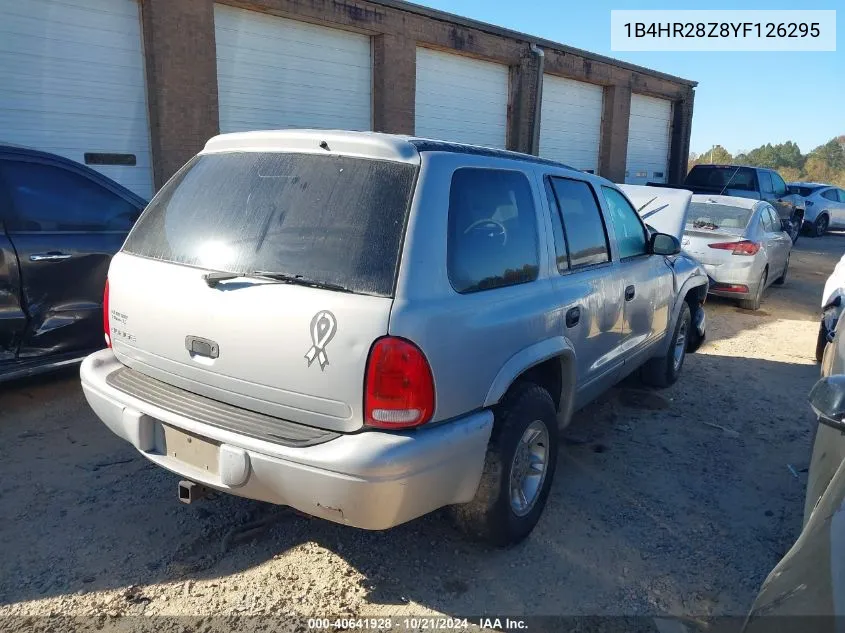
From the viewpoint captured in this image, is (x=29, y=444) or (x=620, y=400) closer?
(x=29, y=444)

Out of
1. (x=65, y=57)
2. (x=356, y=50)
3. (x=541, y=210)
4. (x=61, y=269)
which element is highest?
Result: (x=356, y=50)

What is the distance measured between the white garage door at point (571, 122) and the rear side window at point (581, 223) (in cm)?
1294

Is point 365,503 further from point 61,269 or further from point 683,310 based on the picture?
point 683,310

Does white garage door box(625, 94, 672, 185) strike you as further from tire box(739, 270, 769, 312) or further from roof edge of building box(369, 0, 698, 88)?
tire box(739, 270, 769, 312)

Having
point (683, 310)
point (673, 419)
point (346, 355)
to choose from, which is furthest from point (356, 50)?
point (346, 355)

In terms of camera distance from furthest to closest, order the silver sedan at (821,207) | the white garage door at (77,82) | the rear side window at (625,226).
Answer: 1. the silver sedan at (821,207)
2. the white garage door at (77,82)
3. the rear side window at (625,226)

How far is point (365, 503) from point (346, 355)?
0.53 metres

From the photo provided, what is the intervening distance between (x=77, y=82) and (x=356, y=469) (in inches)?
328

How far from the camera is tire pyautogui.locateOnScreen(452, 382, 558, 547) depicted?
2938 mm

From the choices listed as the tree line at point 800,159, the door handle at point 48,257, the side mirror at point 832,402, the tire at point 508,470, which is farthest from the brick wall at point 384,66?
the tree line at point 800,159

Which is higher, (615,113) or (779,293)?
(615,113)

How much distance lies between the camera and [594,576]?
312 centimetres

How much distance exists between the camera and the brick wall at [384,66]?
30.3 feet

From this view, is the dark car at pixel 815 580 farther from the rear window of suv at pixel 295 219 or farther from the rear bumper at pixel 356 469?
the rear window of suv at pixel 295 219
